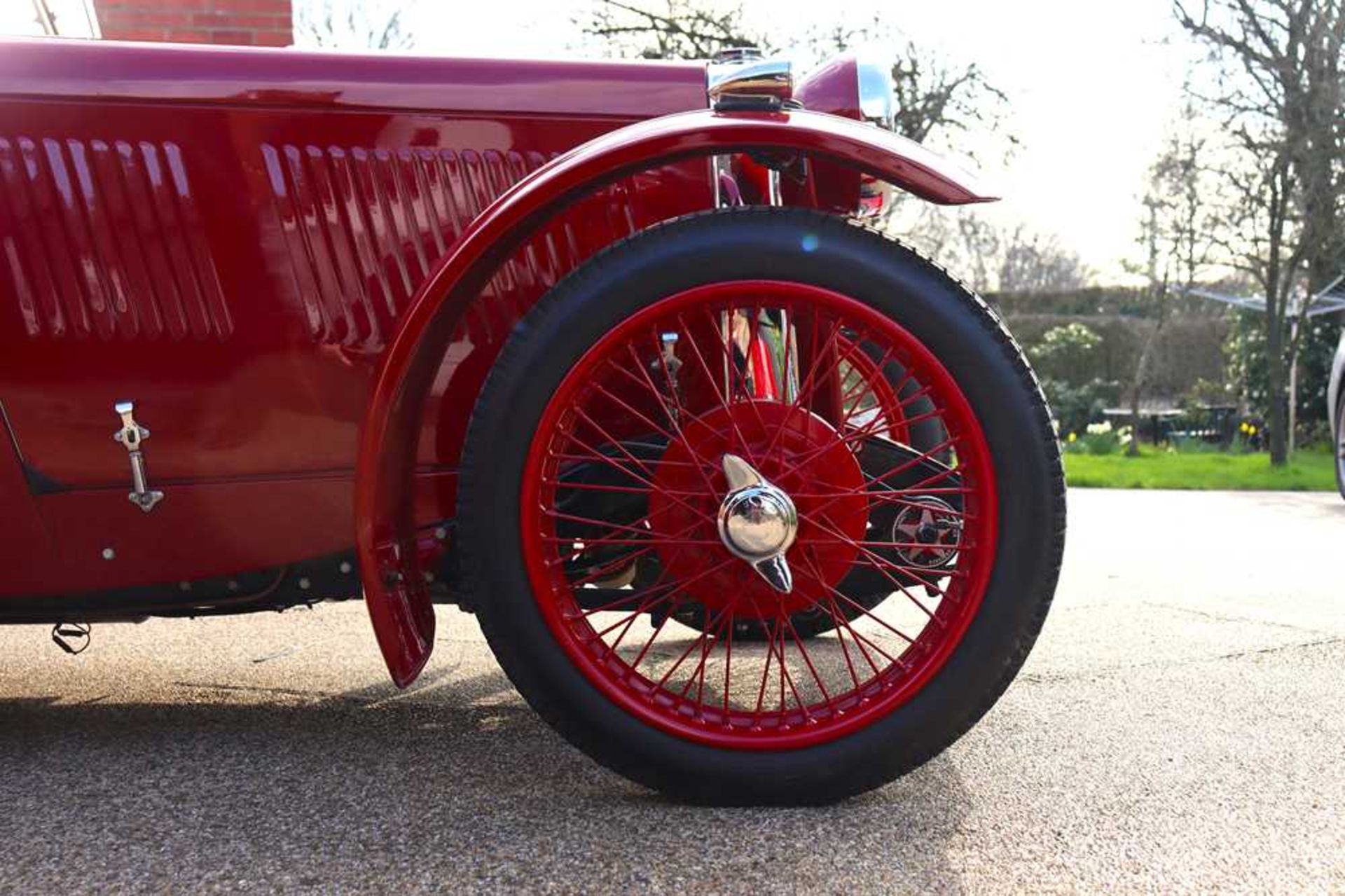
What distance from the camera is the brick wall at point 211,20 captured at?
3.61 metres

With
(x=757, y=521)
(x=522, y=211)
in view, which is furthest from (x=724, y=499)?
(x=522, y=211)

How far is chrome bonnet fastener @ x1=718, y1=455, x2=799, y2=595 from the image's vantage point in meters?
1.82

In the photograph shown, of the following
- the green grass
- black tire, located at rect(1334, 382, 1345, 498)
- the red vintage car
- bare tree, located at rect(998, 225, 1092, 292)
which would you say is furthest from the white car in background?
bare tree, located at rect(998, 225, 1092, 292)

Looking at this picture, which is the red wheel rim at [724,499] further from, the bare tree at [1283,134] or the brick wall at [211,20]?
the bare tree at [1283,134]

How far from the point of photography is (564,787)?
6.37 ft

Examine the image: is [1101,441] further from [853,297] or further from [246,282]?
[246,282]

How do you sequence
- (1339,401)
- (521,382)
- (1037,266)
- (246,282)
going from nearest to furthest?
(521,382) → (246,282) → (1339,401) → (1037,266)

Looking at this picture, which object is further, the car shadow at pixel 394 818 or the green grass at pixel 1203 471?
the green grass at pixel 1203 471

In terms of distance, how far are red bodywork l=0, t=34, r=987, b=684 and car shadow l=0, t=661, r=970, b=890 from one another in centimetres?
27

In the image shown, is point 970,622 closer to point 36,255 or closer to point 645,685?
point 645,685

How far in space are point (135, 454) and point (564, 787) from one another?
0.92 metres

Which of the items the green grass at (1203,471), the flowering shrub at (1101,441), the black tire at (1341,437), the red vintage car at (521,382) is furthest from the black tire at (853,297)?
the flowering shrub at (1101,441)

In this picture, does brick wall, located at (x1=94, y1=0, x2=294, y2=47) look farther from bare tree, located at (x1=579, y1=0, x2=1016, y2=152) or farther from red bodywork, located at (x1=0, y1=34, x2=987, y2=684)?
bare tree, located at (x1=579, y1=0, x2=1016, y2=152)

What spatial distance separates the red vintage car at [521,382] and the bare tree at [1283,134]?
34.8ft
